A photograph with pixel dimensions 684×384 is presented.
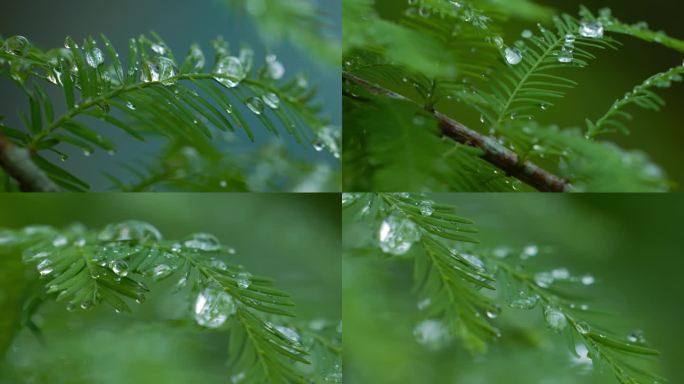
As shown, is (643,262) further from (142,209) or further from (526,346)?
(142,209)

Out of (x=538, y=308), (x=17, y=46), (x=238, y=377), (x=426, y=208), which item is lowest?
(x=538, y=308)

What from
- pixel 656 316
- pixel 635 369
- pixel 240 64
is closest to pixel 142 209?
pixel 240 64

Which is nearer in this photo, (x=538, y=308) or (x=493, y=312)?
(x=493, y=312)

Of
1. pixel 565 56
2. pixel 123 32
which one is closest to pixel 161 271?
pixel 565 56

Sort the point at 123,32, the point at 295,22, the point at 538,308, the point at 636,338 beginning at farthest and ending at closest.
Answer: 1. the point at 123,32
2. the point at 538,308
3. the point at 636,338
4. the point at 295,22

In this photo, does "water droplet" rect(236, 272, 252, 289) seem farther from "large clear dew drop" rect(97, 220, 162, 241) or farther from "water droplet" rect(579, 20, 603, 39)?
"water droplet" rect(579, 20, 603, 39)

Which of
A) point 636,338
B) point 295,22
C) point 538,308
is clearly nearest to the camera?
point 295,22

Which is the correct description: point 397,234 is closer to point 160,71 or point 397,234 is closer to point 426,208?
point 426,208
